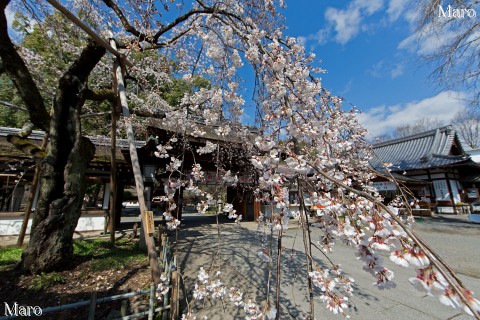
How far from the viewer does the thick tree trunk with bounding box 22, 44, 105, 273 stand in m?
3.26

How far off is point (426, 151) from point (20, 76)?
2199 cm

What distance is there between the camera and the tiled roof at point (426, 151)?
1456 cm

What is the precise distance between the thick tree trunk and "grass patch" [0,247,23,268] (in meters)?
1.48

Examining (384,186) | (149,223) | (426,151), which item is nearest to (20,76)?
(149,223)

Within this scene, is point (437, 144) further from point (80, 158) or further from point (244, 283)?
point (80, 158)

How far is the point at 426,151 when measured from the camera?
16.2m

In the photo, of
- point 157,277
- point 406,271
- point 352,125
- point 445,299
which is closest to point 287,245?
point 406,271

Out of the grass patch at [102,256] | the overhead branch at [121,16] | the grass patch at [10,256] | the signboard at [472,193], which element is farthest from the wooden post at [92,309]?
the signboard at [472,193]

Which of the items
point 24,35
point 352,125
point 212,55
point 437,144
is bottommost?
point 352,125

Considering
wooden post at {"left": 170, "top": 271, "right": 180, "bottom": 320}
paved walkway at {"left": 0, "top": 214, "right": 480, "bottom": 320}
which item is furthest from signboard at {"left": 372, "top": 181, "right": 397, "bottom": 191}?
wooden post at {"left": 170, "top": 271, "right": 180, "bottom": 320}

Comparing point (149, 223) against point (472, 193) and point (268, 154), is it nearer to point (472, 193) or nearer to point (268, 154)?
point (268, 154)

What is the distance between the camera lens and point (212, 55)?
2381mm

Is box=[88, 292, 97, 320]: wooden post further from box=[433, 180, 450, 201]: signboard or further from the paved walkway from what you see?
box=[433, 180, 450, 201]: signboard

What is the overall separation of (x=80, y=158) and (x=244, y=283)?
12.2 ft
